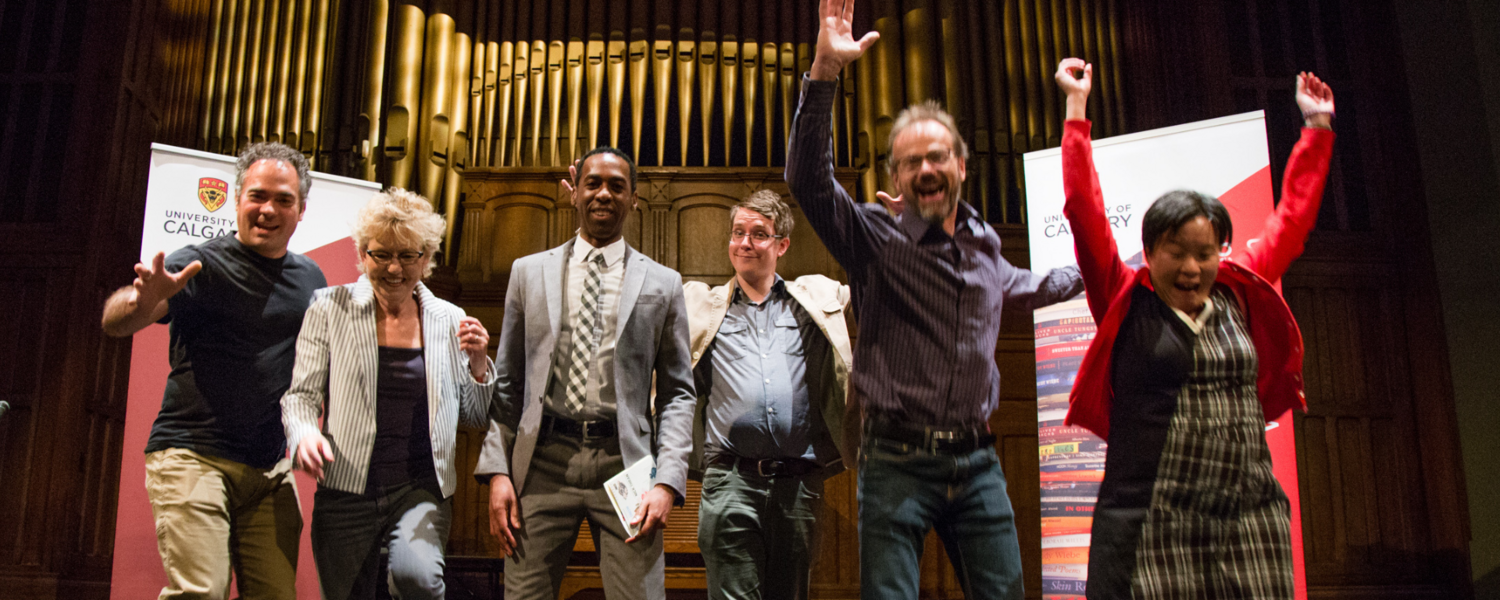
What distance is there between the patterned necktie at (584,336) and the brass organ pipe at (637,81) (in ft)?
9.97

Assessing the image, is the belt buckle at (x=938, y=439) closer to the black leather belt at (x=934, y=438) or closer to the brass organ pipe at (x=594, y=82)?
the black leather belt at (x=934, y=438)

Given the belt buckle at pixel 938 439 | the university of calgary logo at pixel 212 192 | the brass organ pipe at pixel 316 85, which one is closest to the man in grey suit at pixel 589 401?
the belt buckle at pixel 938 439

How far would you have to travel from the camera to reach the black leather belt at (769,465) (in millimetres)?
2383

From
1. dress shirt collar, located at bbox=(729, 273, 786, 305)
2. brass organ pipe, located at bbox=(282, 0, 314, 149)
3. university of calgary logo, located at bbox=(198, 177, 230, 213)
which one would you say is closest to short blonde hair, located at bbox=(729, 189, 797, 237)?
dress shirt collar, located at bbox=(729, 273, 786, 305)

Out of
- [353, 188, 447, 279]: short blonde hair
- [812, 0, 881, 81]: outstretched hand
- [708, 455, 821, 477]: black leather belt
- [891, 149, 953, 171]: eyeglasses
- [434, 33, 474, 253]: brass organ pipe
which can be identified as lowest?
[708, 455, 821, 477]: black leather belt

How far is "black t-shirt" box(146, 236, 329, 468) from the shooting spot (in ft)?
6.79

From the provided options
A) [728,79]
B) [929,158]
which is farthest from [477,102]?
[929,158]

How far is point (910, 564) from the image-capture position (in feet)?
5.70

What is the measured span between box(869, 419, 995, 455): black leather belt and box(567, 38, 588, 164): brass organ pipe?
361cm

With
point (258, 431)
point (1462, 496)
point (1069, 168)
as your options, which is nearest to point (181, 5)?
point (258, 431)

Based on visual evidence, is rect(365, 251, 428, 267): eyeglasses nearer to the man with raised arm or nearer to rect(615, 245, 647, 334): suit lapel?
rect(615, 245, 647, 334): suit lapel

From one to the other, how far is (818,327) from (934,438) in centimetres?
88

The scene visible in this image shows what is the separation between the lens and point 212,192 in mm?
3416

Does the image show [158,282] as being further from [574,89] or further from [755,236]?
[574,89]
